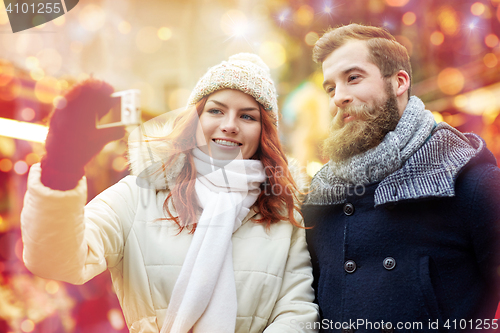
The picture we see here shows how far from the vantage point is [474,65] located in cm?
220

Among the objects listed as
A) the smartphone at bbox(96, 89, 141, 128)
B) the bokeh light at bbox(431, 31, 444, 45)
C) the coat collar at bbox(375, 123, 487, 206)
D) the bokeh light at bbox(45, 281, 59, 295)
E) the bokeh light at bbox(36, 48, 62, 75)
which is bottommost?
the bokeh light at bbox(45, 281, 59, 295)

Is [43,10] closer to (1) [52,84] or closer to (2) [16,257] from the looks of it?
(1) [52,84]

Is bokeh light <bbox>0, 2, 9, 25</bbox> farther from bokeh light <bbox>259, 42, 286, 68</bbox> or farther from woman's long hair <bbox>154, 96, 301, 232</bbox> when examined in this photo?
bokeh light <bbox>259, 42, 286, 68</bbox>

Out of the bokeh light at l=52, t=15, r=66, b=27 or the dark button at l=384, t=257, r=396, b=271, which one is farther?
the bokeh light at l=52, t=15, r=66, b=27

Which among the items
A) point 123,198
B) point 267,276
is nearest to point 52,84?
point 123,198

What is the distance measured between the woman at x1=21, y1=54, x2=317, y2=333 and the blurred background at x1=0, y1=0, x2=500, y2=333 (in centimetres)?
37

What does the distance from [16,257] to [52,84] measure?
3.98 ft

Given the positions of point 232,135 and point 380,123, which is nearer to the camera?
point 380,123

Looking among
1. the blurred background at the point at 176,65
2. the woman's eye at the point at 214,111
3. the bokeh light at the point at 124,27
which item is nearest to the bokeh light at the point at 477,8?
the blurred background at the point at 176,65

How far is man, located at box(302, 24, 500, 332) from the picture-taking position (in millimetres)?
1066

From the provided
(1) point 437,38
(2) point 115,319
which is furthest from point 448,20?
(2) point 115,319

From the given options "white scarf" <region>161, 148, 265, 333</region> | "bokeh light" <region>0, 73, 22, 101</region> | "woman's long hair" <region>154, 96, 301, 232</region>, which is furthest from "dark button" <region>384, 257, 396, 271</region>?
"bokeh light" <region>0, 73, 22, 101</region>

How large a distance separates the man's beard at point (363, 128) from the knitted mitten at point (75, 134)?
0.88m

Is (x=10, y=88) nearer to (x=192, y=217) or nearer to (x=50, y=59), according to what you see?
(x=50, y=59)
